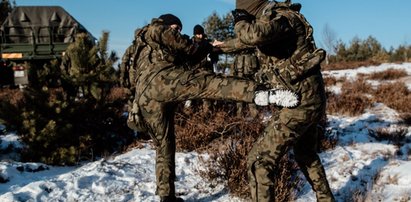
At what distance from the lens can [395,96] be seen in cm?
930

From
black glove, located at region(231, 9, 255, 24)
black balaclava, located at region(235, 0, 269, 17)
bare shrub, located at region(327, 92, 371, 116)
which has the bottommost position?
bare shrub, located at region(327, 92, 371, 116)

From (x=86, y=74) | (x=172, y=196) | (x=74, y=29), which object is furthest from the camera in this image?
(x=74, y=29)

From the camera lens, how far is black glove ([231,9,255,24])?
119 inches

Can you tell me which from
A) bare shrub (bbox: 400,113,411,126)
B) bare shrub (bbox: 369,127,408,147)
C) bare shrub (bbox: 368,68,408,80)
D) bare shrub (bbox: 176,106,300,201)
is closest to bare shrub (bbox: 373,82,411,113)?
bare shrub (bbox: 400,113,411,126)

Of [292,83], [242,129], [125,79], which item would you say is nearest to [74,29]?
[125,79]

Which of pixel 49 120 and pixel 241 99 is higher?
pixel 241 99

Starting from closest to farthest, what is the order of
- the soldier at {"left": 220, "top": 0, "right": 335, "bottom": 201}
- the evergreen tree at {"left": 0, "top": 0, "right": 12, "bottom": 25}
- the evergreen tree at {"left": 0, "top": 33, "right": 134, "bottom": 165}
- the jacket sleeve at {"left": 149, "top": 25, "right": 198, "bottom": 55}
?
1. the soldier at {"left": 220, "top": 0, "right": 335, "bottom": 201}
2. the jacket sleeve at {"left": 149, "top": 25, "right": 198, "bottom": 55}
3. the evergreen tree at {"left": 0, "top": 33, "right": 134, "bottom": 165}
4. the evergreen tree at {"left": 0, "top": 0, "right": 12, "bottom": 25}

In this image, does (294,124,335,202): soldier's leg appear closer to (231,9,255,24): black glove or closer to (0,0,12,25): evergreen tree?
(231,9,255,24): black glove

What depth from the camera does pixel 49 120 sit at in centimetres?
559

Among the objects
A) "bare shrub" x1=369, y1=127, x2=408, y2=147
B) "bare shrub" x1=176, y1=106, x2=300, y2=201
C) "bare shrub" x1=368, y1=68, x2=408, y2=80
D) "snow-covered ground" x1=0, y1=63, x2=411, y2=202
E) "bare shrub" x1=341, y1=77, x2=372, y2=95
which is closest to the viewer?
"bare shrub" x1=176, y1=106, x2=300, y2=201

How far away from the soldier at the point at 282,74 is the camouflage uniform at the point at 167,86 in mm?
277

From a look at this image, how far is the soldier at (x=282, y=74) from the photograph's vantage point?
2.93 m

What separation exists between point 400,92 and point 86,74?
24.1 ft

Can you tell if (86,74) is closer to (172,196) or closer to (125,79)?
(125,79)
